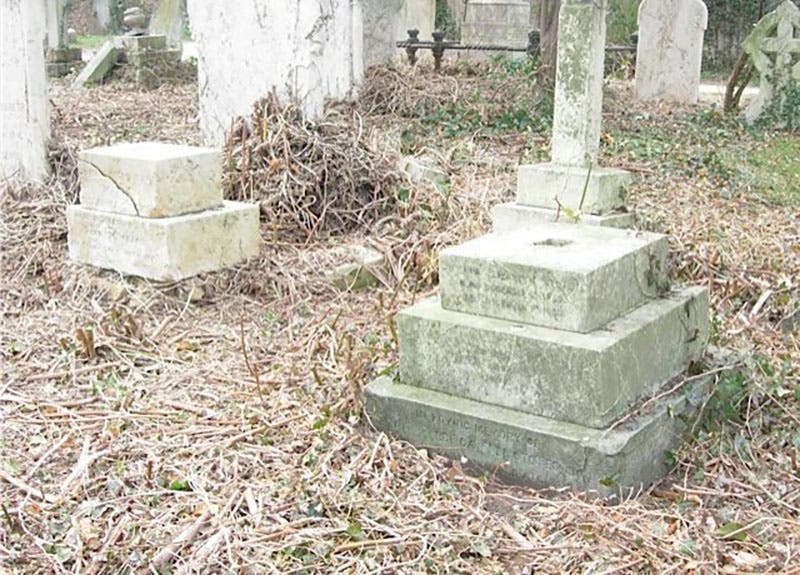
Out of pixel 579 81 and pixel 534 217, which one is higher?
pixel 579 81

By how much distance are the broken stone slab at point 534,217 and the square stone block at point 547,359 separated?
2077mm

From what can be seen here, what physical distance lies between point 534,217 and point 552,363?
2709mm

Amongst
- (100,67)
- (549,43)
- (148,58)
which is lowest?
(100,67)

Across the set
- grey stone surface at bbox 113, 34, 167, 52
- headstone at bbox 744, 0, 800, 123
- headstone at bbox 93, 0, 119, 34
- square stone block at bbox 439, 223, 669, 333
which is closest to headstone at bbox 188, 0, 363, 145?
square stone block at bbox 439, 223, 669, 333

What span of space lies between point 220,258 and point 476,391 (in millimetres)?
2170

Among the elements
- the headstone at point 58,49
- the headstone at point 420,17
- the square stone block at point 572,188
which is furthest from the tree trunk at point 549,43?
the headstone at point 58,49

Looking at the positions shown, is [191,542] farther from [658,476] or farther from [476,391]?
[658,476]

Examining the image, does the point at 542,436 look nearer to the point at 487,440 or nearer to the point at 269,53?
the point at 487,440

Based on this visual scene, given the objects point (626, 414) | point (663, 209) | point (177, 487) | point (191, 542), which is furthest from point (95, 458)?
point (663, 209)

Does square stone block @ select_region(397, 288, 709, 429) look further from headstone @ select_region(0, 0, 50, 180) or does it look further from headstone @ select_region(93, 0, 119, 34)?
headstone @ select_region(93, 0, 119, 34)

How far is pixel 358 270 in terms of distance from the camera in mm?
6047

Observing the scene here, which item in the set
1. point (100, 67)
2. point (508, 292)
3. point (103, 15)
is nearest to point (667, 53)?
point (100, 67)

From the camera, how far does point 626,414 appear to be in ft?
12.5

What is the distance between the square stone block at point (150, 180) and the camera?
17.7 feet
